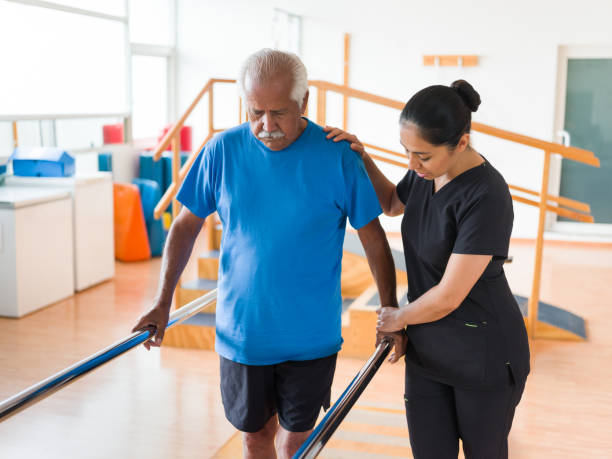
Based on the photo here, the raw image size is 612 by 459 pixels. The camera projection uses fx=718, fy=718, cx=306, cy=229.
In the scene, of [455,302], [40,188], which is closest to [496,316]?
[455,302]

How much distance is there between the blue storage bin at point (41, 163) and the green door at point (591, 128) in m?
5.26

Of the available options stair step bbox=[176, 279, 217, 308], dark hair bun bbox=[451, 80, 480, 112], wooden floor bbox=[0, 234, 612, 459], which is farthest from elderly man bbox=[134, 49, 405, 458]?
stair step bbox=[176, 279, 217, 308]

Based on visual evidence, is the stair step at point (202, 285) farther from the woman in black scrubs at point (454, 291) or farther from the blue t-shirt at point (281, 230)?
the woman in black scrubs at point (454, 291)

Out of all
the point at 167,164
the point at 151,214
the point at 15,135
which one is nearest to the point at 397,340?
the point at 15,135

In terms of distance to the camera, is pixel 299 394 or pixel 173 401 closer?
pixel 299 394

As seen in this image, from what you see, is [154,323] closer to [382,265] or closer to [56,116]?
[382,265]

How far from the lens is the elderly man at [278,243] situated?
1.65 m

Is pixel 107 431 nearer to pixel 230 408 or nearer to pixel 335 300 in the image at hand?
pixel 230 408

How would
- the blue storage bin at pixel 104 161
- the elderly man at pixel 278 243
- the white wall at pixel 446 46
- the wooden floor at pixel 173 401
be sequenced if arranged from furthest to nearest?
the white wall at pixel 446 46 < the blue storage bin at pixel 104 161 < the wooden floor at pixel 173 401 < the elderly man at pixel 278 243

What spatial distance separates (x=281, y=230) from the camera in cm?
168

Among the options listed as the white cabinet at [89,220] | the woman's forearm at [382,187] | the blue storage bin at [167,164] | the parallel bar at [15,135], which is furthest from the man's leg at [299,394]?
the blue storage bin at [167,164]

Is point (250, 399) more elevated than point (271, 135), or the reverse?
point (271, 135)

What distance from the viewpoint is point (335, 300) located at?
71.6 inches

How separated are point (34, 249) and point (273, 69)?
4015 millimetres
